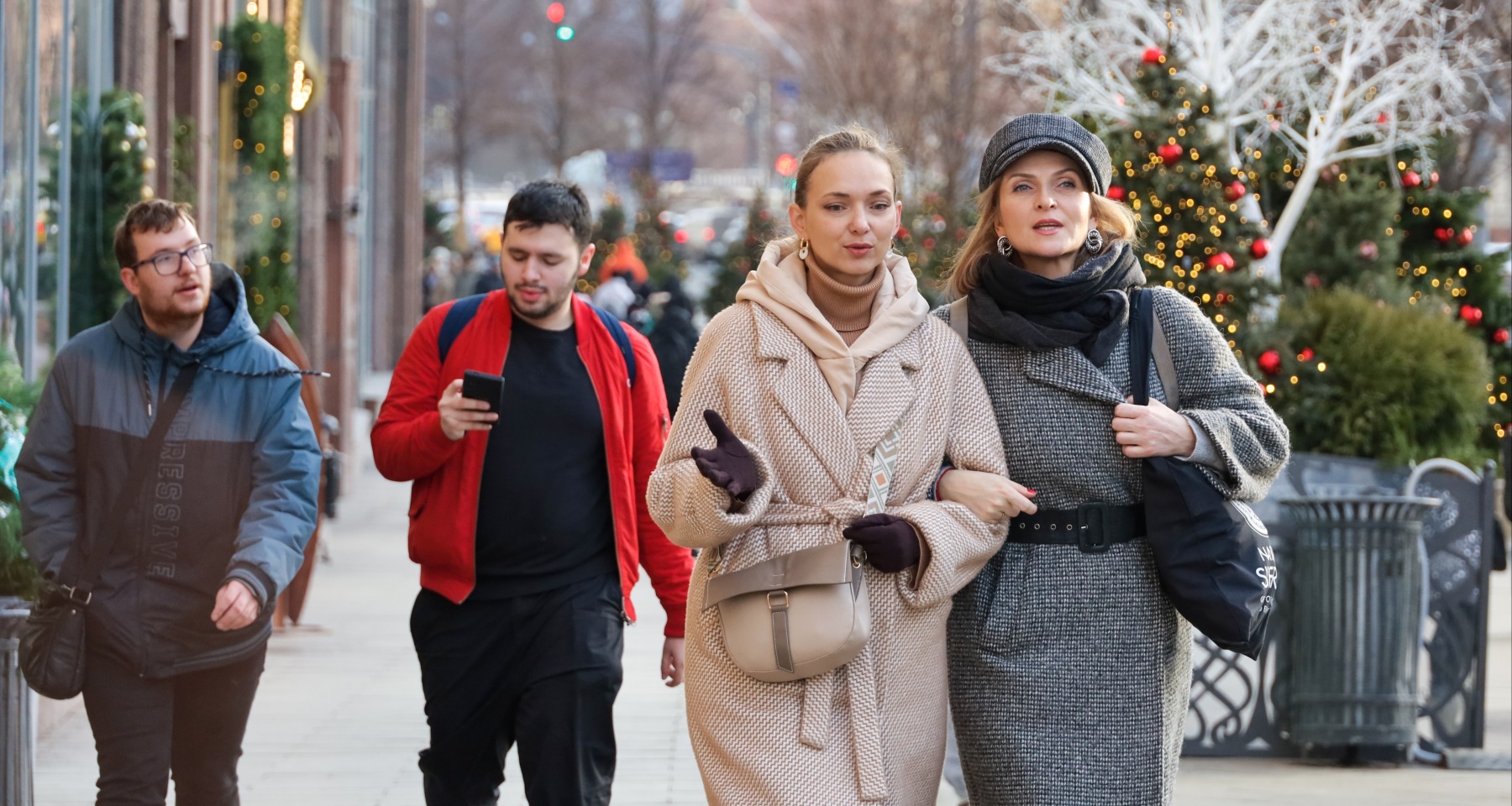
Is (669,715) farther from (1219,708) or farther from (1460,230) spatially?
(1460,230)

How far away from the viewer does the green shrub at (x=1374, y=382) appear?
34.6 ft

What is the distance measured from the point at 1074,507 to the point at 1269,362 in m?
6.45

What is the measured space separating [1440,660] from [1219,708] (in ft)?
3.26

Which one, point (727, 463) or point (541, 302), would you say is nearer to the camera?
point (727, 463)

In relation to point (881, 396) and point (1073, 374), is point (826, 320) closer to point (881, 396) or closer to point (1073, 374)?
point (881, 396)

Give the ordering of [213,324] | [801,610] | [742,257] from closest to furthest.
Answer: [801,610] < [213,324] < [742,257]

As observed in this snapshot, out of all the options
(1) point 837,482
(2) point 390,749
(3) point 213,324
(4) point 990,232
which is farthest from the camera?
(2) point 390,749

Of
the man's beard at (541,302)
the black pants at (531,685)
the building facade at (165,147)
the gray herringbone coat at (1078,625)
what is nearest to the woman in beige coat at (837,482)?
the gray herringbone coat at (1078,625)

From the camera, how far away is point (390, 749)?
24.5 ft

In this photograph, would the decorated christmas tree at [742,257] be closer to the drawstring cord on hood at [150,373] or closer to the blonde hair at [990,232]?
the drawstring cord on hood at [150,373]

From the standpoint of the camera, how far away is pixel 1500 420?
45.3 feet

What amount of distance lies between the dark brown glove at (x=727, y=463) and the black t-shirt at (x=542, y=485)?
3.71 ft

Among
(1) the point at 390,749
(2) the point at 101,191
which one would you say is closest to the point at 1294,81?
(2) the point at 101,191

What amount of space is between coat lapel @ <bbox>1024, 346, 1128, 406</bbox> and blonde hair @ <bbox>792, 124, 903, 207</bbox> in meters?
0.46
